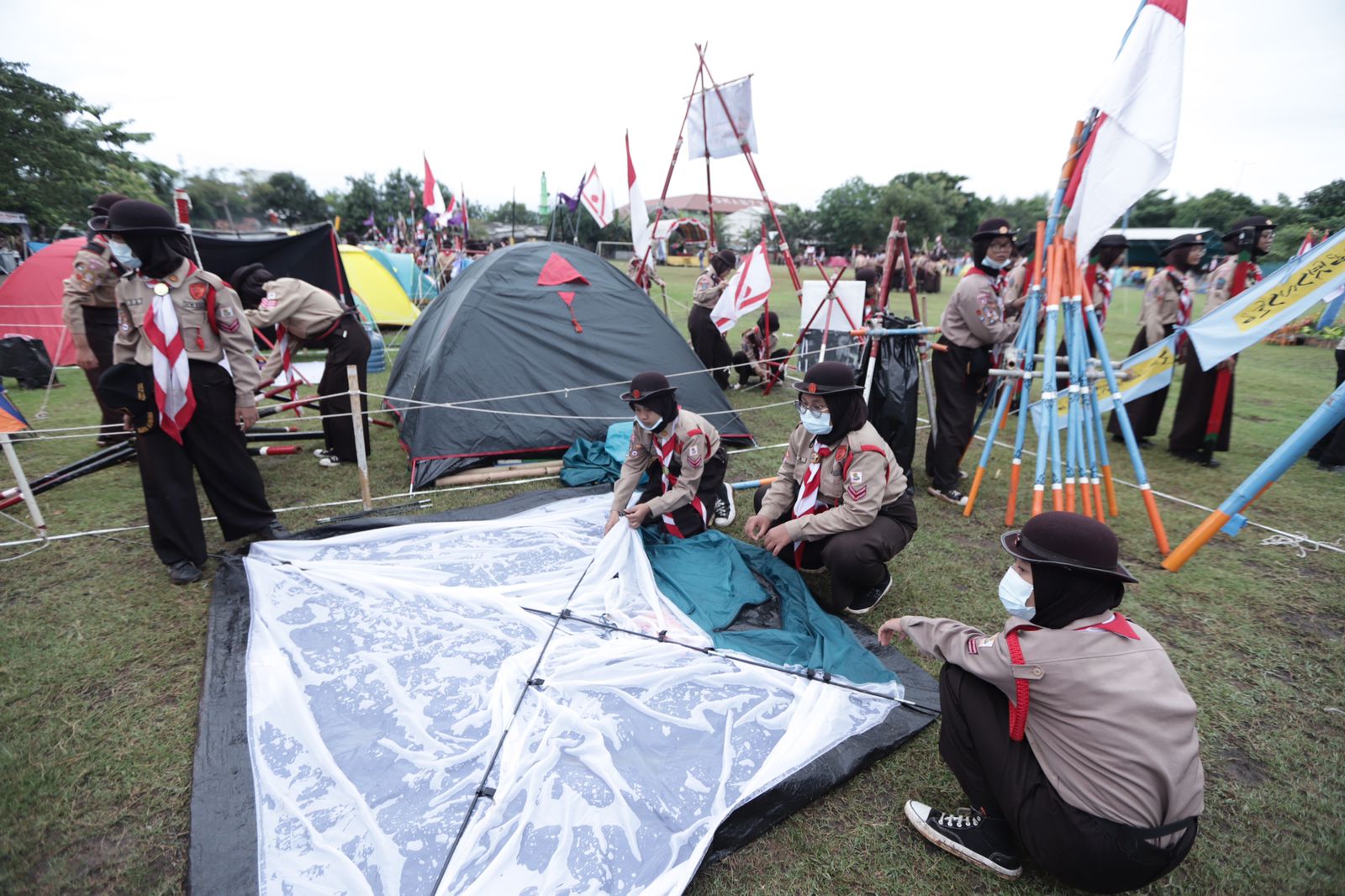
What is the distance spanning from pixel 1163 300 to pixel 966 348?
249 centimetres

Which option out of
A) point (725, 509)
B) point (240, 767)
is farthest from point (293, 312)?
point (240, 767)

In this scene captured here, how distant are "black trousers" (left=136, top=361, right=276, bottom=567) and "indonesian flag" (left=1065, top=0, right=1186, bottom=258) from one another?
4.59m

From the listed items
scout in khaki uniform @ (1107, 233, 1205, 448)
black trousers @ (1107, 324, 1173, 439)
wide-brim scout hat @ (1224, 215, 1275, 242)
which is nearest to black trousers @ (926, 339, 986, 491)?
scout in khaki uniform @ (1107, 233, 1205, 448)

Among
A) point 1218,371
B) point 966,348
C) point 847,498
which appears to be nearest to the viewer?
point 847,498

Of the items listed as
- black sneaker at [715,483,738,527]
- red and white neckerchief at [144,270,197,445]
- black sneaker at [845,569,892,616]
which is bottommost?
black sneaker at [845,569,892,616]

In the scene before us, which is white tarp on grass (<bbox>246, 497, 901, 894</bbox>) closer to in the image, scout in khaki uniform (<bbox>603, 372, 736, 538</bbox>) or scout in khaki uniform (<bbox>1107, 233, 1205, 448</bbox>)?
scout in khaki uniform (<bbox>603, 372, 736, 538</bbox>)

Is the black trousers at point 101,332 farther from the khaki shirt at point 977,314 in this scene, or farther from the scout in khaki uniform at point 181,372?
the khaki shirt at point 977,314

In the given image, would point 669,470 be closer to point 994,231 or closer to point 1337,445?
point 994,231

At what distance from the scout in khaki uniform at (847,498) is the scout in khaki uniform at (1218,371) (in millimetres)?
3750

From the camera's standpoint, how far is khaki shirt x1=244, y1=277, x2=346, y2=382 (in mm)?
4688

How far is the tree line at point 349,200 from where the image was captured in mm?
15016

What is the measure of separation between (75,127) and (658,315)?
20.7 m

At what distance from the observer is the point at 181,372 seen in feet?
9.90

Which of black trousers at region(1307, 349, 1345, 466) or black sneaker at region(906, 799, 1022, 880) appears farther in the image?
black trousers at region(1307, 349, 1345, 466)
